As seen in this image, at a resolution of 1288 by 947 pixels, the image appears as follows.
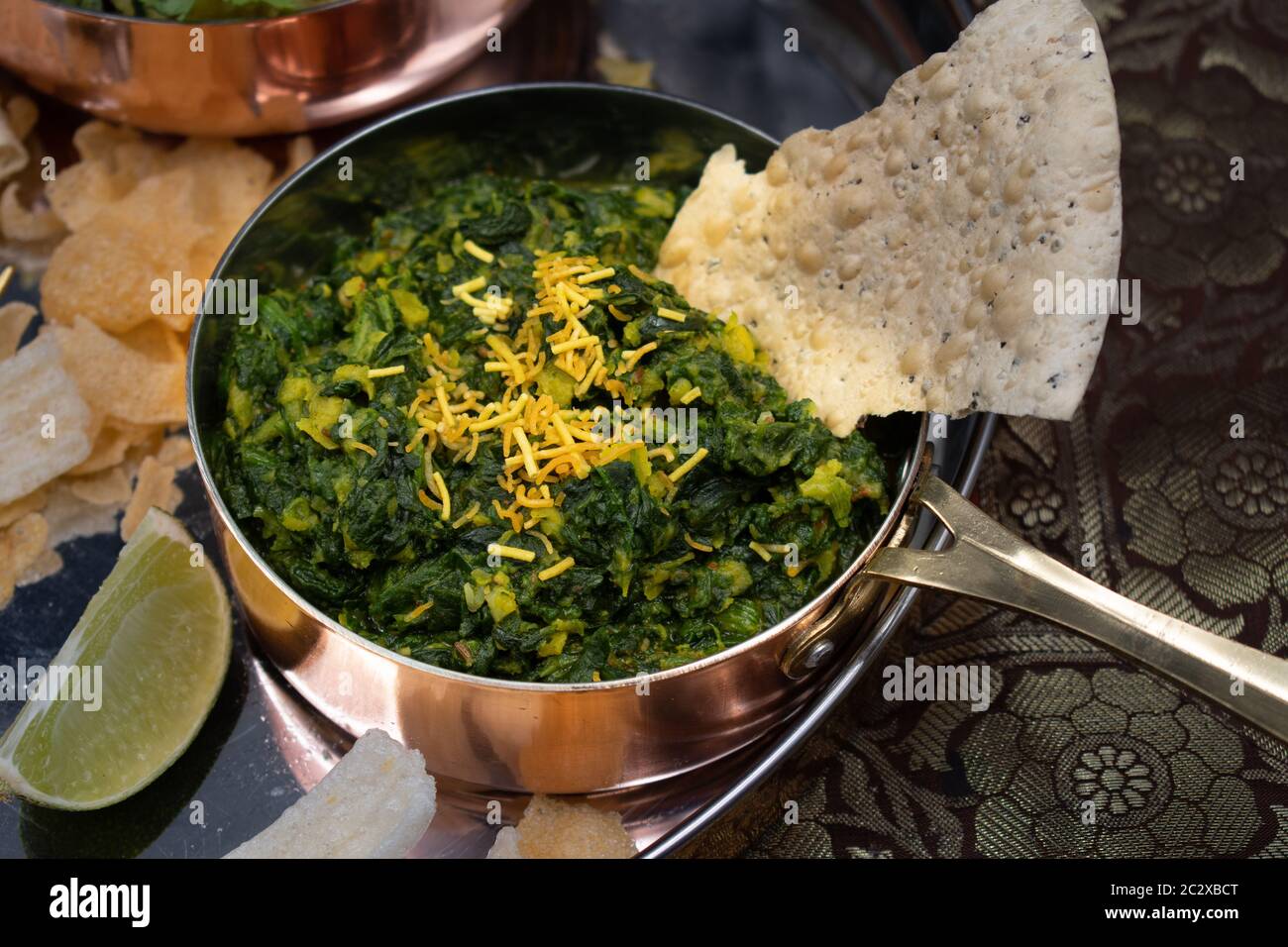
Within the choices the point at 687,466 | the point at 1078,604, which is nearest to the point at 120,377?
the point at 687,466

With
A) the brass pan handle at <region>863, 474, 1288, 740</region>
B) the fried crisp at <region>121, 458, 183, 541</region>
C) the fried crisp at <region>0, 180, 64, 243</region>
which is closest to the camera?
the brass pan handle at <region>863, 474, 1288, 740</region>

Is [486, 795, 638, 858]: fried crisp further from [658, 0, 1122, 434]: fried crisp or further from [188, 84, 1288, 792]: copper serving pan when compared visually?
[658, 0, 1122, 434]: fried crisp

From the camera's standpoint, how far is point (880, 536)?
7.25ft

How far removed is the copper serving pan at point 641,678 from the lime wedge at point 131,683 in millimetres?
125

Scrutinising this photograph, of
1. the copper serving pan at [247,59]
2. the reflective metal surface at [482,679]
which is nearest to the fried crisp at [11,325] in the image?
the copper serving pan at [247,59]

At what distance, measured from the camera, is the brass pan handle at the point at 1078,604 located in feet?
6.01

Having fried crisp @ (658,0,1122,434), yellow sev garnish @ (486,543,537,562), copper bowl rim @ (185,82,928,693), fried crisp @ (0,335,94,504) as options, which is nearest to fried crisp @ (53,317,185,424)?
fried crisp @ (0,335,94,504)

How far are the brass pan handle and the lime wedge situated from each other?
49.0 inches

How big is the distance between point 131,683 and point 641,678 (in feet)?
3.13

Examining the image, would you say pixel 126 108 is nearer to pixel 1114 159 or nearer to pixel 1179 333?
pixel 1114 159

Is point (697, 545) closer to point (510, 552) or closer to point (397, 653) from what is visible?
point (510, 552)

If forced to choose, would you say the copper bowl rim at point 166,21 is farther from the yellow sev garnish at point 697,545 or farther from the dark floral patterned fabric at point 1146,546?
the dark floral patterned fabric at point 1146,546

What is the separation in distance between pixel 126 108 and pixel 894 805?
2.30m

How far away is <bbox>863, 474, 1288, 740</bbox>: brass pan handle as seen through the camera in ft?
6.01
